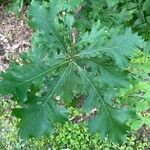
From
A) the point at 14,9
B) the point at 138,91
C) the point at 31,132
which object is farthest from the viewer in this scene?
the point at 14,9

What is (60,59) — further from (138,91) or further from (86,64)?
(138,91)

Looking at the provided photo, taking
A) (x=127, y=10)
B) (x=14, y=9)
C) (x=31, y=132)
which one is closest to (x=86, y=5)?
(x=127, y=10)

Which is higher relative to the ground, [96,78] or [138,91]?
[96,78]

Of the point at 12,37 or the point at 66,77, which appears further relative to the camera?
the point at 12,37

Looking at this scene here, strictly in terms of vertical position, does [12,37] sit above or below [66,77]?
above

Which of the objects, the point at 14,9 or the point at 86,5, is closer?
the point at 86,5

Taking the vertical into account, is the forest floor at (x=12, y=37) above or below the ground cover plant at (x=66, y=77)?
above

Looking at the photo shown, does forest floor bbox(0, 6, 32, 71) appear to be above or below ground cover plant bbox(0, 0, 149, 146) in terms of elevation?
above

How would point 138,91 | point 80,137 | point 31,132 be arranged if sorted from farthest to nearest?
point 80,137 < point 138,91 < point 31,132

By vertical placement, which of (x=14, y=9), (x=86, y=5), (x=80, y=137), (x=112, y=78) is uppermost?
(x=14, y=9)

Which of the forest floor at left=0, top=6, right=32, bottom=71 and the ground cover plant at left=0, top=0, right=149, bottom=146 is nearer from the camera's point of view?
the ground cover plant at left=0, top=0, right=149, bottom=146

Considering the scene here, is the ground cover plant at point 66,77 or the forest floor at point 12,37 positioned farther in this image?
the forest floor at point 12,37
